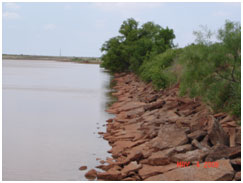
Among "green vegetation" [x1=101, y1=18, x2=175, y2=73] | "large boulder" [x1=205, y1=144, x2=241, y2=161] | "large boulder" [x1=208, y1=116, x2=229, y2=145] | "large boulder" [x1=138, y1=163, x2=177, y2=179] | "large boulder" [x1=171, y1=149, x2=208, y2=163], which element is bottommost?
"large boulder" [x1=138, y1=163, x2=177, y2=179]

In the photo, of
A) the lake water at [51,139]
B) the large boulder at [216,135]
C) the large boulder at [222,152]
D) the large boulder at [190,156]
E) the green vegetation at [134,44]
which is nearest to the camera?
the large boulder at [222,152]

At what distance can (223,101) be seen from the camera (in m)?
16.2

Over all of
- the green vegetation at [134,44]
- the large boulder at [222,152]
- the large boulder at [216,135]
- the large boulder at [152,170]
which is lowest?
the large boulder at [152,170]

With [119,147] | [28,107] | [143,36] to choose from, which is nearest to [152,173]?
[119,147]

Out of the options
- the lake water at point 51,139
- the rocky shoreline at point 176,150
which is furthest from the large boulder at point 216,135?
the lake water at point 51,139

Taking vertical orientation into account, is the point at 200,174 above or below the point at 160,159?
above

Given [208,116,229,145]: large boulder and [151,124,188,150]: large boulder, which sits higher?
[208,116,229,145]: large boulder

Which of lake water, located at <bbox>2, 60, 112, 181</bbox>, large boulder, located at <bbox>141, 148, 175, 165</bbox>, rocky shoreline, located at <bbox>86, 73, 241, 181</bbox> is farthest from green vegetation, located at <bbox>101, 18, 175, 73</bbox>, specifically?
large boulder, located at <bbox>141, 148, 175, 165</bbox>
